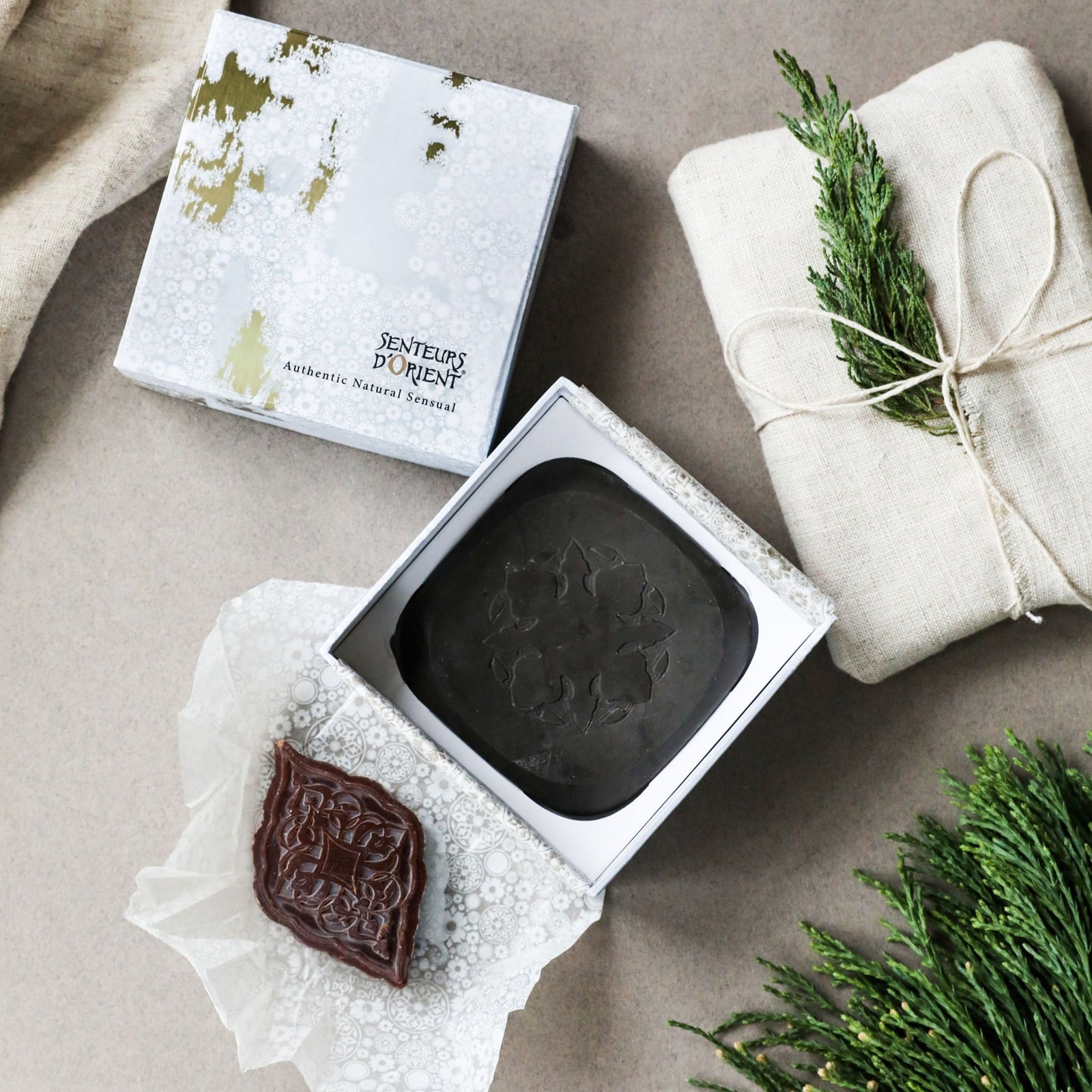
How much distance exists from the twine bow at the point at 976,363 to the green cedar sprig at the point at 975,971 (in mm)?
213

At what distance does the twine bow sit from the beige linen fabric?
30.5 inches

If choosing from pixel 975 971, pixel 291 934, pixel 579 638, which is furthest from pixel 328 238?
pixel 975 971

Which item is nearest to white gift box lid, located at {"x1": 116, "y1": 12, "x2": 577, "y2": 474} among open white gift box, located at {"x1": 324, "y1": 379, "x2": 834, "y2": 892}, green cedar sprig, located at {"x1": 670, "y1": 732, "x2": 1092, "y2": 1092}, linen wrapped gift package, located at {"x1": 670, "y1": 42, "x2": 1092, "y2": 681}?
open white gift box, located at {"x1": 324, "y1": 379, "x2": 834, "y2": 892}

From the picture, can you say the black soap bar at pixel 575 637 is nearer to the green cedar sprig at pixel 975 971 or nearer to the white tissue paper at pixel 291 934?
the white tissue paper at pixel 291 934

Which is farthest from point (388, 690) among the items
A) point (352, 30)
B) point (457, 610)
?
point (352, 30)

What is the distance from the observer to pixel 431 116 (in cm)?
100

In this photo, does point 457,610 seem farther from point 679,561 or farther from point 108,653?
point 108,653

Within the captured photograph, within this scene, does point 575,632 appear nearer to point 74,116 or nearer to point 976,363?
point 976,363

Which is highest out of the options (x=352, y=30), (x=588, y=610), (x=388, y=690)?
(x=352, y=30)

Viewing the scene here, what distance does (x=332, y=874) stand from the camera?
1012 millimetres

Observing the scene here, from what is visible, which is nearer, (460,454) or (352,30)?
(460,454)

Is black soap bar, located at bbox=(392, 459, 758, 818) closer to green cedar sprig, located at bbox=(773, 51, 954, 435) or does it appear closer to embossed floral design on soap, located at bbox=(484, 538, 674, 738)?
embossed floral design on soap, located at bbox=(484, 538, 674, 738)

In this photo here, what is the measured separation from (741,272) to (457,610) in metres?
0.48

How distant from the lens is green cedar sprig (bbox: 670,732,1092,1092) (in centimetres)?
88
